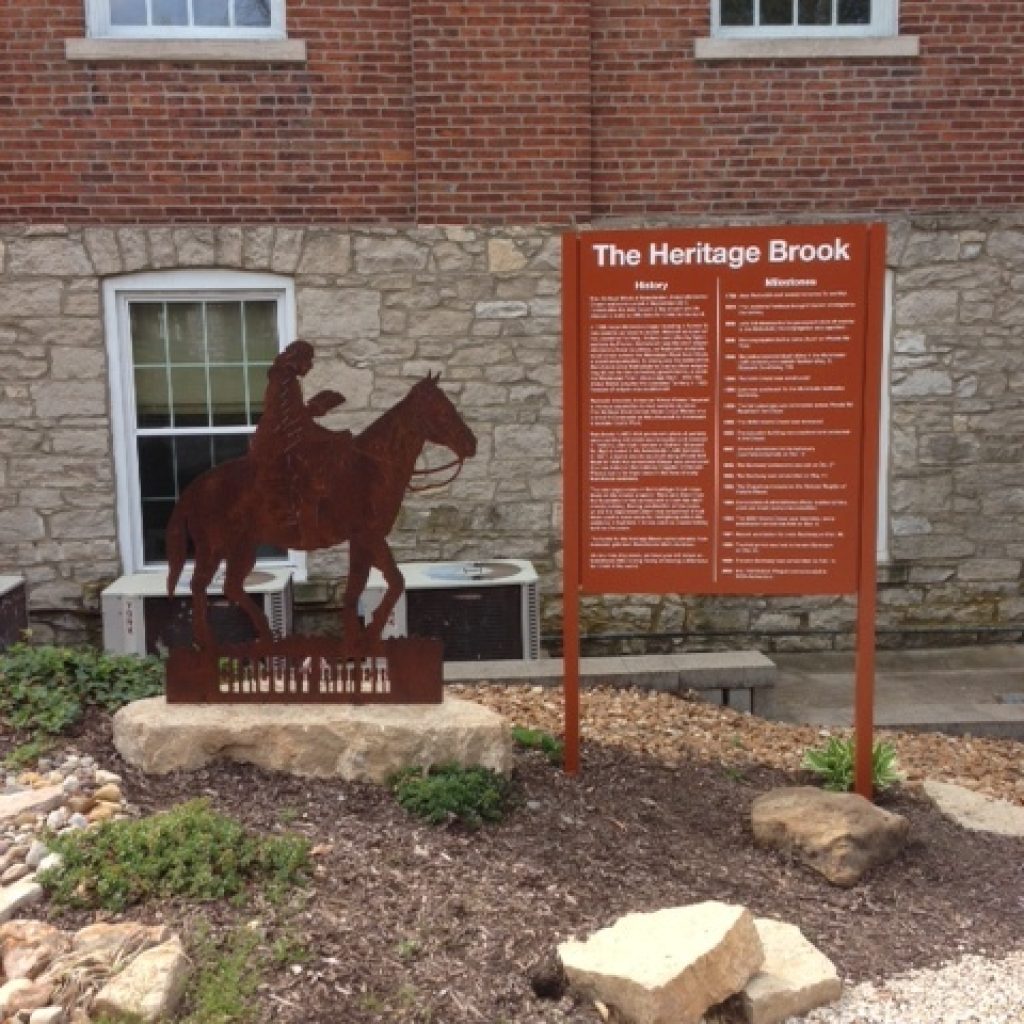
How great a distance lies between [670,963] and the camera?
9.31ft

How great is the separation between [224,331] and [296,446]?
138 inches

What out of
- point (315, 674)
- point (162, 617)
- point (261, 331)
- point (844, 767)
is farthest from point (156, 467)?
point (844, 767)

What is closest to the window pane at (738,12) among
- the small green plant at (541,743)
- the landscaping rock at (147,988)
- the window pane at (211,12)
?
the window pane at (211,12)

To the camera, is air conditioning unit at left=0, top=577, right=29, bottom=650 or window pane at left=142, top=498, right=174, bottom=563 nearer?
air conditioning unit at left=0, top=577, right=29, bottom=650

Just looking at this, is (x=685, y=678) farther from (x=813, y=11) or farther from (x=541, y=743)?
(x=813, y=11)

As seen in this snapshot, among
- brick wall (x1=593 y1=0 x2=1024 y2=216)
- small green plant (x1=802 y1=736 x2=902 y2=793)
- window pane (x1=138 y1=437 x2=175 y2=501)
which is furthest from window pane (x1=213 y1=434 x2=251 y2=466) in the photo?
small green plant (x1=802 y1=736 x2=902 y2=793)

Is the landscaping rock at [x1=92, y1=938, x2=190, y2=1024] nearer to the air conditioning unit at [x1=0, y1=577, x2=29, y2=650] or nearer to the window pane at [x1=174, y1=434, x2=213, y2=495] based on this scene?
the air conditioning unit at [x1=0, y1=577, x2=29, y2=650]

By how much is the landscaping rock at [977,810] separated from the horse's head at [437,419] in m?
2.49

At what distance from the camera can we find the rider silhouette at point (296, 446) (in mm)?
4168

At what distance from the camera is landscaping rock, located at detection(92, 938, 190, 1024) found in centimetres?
270

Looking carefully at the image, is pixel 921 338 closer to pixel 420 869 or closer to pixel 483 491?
pixel 483 491

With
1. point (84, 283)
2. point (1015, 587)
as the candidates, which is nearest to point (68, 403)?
point (84, 283)

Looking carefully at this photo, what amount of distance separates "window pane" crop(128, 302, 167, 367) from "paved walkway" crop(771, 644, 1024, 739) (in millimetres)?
4627

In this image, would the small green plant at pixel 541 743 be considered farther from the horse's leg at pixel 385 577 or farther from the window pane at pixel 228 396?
the window pane at pixel 228 396
